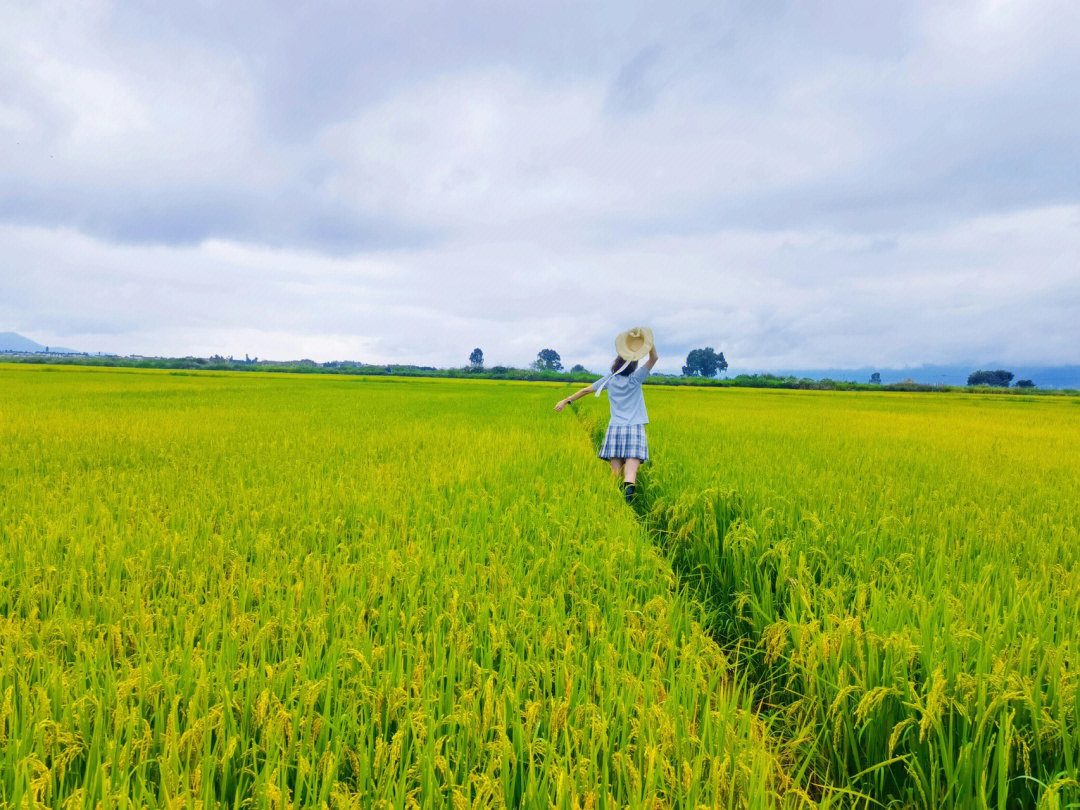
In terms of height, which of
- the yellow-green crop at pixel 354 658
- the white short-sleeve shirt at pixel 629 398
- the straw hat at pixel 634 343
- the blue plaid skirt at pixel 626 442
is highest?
the straw hat at pixel 634 343

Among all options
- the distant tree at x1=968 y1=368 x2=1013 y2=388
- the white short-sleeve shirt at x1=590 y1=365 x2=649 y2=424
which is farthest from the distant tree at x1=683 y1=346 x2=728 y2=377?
the white short-sleeve shirt at x1=590 y1=365 x2=649 y2=424

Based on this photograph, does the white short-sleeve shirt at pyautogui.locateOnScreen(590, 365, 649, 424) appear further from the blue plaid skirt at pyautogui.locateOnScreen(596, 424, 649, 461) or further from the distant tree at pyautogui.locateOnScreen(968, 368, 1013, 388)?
the distant tree at pyautogui.locateOnScreen(968, 368, 1013, 388)

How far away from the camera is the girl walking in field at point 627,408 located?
511 cm

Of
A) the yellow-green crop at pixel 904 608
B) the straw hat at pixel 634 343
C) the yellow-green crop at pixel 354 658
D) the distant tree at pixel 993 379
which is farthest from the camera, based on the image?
the distant tree at pixel 993 379

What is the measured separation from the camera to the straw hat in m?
4.96

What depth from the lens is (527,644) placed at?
1844 millimetres

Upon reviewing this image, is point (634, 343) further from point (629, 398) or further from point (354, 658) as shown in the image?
point (354, 658)

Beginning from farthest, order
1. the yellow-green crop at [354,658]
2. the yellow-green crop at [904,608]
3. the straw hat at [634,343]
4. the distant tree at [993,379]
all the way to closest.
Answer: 1. the distant tree at [993,379]
2. the straw hat at [634,343]
3. the yellow-green crop at [904,608]
4. the yellow-green crop at [354,658]

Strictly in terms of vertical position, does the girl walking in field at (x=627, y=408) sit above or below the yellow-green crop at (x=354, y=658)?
above

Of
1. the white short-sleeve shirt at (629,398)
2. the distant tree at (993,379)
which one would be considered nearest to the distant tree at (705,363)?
the distant tree at (993,379)

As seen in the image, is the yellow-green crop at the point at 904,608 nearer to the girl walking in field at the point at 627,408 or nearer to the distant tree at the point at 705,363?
the girl walking in field at the point at 627,408

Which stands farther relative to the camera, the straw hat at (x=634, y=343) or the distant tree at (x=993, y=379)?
the distant tree at (x=993, y=379)

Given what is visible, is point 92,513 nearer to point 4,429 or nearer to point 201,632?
point 201,632

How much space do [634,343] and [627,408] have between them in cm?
72
